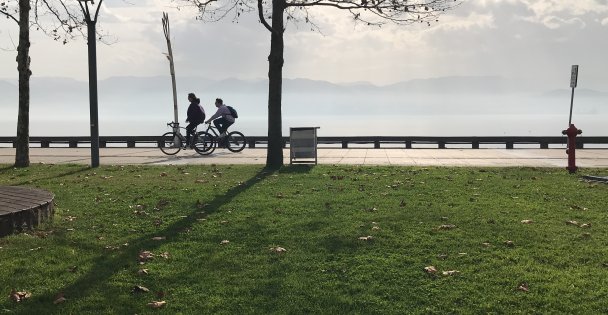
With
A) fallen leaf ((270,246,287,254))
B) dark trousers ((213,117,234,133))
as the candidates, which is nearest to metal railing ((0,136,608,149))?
dark trousers ((213,117,234,133))

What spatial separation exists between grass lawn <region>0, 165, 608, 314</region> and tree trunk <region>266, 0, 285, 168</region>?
13.3 ft

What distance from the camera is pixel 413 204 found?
27.9ft

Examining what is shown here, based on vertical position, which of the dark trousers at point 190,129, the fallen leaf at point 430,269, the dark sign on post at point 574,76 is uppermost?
the dark sign on post at point 574,76

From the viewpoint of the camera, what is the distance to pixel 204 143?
63.8ft

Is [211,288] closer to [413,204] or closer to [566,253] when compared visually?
[566,253]

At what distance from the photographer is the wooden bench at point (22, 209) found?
249 inches

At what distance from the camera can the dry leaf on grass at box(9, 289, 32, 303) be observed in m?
4.48

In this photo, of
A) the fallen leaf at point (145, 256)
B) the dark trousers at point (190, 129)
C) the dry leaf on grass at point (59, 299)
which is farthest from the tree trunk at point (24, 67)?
the dry leaf on grass at point (59, 299)

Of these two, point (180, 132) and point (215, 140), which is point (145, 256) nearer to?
point (215, 140)

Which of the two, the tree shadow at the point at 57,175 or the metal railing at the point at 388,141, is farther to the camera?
the metal railing at the point at 388,141

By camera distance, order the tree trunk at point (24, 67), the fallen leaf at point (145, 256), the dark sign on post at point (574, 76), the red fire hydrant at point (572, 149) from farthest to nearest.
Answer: the dark sign on post at point (574, 76) → the tree trunk at point (24, 67) → the red fire hydrant at point (572, 149) → the fallen leaf at point (145, 256)

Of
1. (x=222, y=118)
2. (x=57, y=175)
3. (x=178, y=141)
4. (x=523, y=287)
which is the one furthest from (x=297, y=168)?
(x=523, y=287)

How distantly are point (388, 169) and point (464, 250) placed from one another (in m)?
8.07

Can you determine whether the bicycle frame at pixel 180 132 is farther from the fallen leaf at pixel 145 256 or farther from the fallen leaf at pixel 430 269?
the fallen leaf at pixel 430 269
